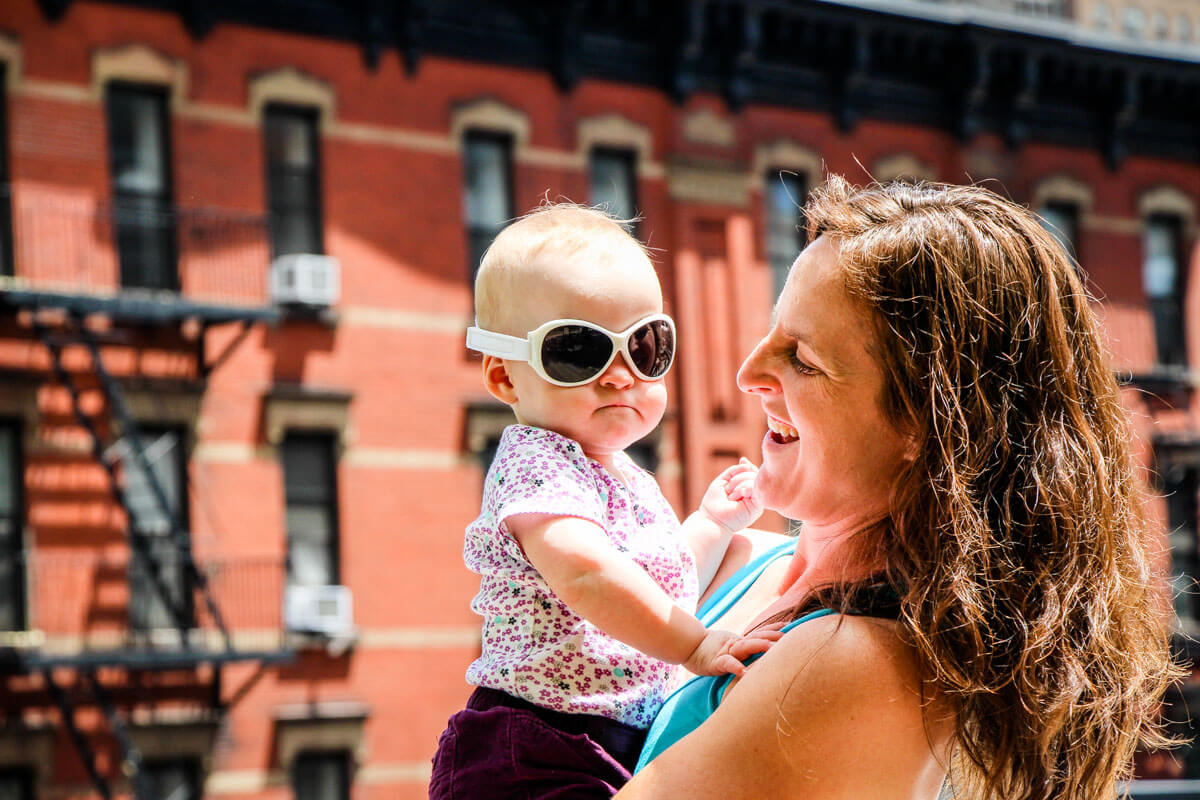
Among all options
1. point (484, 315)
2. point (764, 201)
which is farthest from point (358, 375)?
point (484, 315)

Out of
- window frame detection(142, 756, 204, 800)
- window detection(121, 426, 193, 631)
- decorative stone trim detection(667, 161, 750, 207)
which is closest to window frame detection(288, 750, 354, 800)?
window frame detection(142, 756, 204, 800)

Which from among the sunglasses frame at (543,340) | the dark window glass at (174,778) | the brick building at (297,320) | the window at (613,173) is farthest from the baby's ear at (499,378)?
the window at (613,173)

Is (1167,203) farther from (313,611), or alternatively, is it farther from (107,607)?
(107,607)

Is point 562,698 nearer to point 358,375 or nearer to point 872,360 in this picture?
point 872,360

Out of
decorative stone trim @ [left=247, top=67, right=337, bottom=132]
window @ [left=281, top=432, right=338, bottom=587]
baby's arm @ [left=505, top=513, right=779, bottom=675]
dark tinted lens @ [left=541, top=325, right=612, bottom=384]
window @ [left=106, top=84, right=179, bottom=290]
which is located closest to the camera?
baby's arm @ [left=505, top=513, right=779, bottom=675]

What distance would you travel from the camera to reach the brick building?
603 inches

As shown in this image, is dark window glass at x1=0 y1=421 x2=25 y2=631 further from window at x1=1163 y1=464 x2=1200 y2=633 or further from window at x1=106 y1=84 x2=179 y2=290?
window at x1=1163 y1=464 x2=1200 y2=633

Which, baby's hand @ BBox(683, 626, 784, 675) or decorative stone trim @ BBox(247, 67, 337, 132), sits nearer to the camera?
baby's hand @ BBox(683, 626, 784, 675)

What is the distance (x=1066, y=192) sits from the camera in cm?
2316

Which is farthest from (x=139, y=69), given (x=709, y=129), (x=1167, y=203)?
(x=1167, y=203)

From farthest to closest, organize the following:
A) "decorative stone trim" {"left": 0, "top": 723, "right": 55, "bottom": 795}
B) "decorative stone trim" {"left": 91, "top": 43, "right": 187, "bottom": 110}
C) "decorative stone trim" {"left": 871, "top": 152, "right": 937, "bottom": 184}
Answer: "decorative stone trim" {"left": 871, "top": 152, "right": 937, "bottom": 184}, "decorative stone trim" {"left": 91, "top": 43, "right": 187, "bottom": 110}, "decorative stone trim" {"left": 0, "top": 723, "right": 55, "bottom": 795}

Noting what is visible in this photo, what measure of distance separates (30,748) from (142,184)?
18.5 ft

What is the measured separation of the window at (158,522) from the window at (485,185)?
4079mm

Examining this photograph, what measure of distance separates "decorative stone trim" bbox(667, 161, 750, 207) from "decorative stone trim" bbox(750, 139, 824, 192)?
0.25 m
